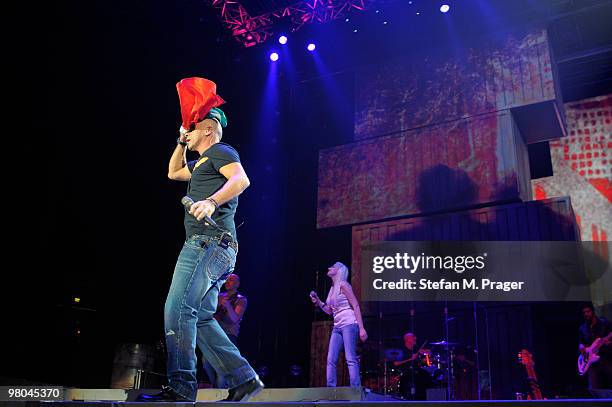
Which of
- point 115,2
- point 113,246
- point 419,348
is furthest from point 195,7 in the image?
point 419,348

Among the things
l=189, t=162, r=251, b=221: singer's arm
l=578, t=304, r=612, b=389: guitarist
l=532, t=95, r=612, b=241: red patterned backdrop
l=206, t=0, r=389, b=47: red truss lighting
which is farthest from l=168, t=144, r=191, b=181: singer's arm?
l=532, t=95, r=612, b=241: red patterned backdrop

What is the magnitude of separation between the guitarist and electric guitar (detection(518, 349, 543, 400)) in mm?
714

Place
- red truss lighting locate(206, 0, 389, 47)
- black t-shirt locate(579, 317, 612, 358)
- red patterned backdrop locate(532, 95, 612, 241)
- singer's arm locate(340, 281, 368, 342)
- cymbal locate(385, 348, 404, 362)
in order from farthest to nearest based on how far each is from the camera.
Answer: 1. red patterned backdrop locate(532, 95, 612, 241)
2. red truss lighting locate(206, 0, 389, 47)
3. cymbal locate(385, 348, 404, 362)
4. black t-shirt locate(579, 317, 612, 358)
5. singer's arm locate(340, 281, 368, 342)

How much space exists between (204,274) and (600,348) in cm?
718

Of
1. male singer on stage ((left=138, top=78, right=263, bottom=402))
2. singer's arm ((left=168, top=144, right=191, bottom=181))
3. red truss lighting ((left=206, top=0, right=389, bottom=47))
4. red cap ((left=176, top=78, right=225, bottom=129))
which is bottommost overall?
male singer on stage ((left=138, top=78, right=263, bottom=402))

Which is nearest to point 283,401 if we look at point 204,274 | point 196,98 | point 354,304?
point 204,274

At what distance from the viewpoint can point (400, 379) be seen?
28.6 ft

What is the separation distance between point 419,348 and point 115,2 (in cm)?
708

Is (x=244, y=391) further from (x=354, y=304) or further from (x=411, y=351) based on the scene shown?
(x=411, y=351)

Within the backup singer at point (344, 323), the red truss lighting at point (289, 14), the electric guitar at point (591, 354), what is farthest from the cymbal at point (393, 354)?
the red truss lighting at point (289, 14)

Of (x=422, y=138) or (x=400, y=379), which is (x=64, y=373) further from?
(x=422, y=138)

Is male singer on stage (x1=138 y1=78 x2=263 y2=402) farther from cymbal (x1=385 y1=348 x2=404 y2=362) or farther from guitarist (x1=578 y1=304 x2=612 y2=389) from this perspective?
guitarist (x1=578 y1=304 x2=612 y2=389)

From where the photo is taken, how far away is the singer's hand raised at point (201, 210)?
2742 millimetres

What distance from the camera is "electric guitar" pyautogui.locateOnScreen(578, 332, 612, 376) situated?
26.2 feet
